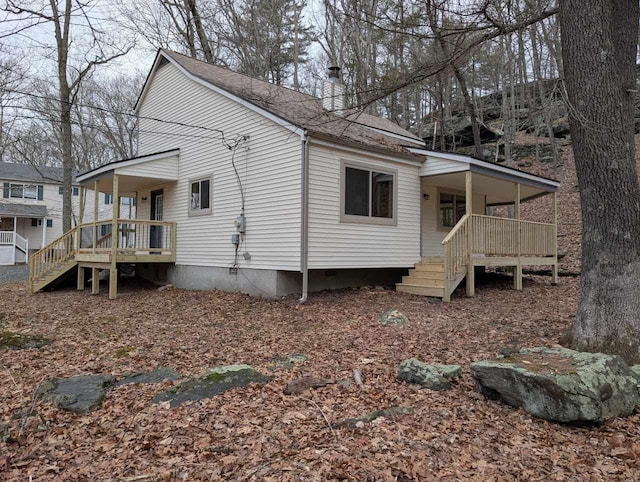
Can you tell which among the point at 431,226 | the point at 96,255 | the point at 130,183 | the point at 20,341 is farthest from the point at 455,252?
the point at 130,183

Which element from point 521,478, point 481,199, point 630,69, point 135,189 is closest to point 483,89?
point 481,199

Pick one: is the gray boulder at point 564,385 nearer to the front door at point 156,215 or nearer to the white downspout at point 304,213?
the white downspout at point 304,213

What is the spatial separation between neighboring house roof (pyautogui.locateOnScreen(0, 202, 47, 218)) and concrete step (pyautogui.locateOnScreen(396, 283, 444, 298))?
2468 cm

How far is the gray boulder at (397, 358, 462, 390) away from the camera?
4.24 meters

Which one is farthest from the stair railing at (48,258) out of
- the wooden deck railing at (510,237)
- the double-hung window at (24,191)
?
the double-hung window at (24,191)

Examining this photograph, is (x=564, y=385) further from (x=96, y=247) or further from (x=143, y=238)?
(x=143, y=238)

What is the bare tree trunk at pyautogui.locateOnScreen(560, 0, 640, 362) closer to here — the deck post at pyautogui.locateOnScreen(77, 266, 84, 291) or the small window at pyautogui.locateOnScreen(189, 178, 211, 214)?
the small window at pyautogui.locateOnScreen(189, 178, 211, 214)

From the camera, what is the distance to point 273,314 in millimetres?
8203

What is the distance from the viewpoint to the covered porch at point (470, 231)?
9805 mm

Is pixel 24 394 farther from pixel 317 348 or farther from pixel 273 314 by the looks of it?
pixel 273 314

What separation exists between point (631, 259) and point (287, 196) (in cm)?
624

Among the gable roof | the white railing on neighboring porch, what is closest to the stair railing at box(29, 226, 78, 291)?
the gable roof

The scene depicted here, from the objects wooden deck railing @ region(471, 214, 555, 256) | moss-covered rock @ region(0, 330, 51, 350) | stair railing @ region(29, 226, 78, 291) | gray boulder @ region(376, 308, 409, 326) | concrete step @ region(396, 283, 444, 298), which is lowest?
moss-covered rock @ region(0, 330, 51, 350)

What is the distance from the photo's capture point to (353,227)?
32.4 feet
